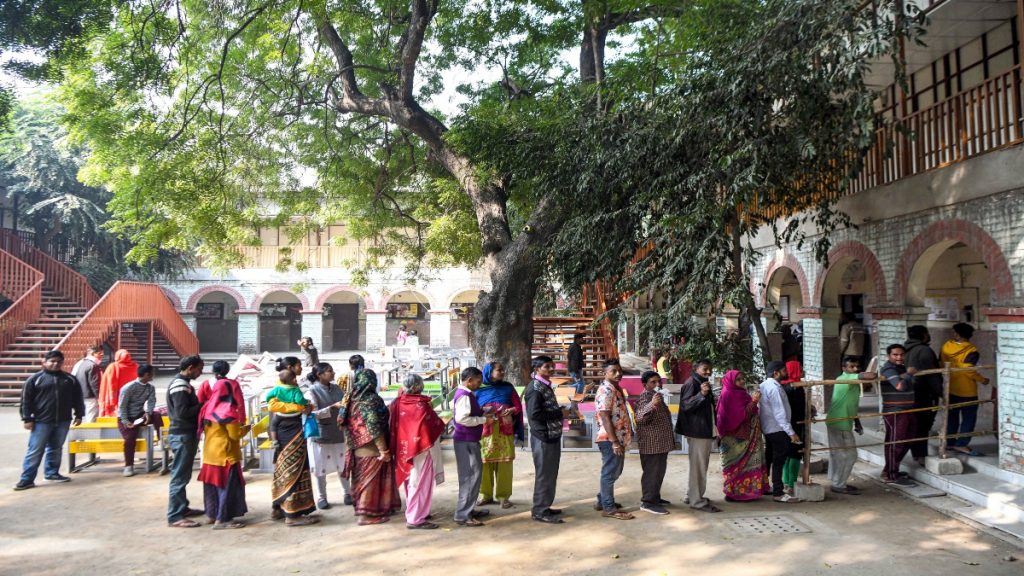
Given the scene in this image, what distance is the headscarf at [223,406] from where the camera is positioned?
6.01 meters

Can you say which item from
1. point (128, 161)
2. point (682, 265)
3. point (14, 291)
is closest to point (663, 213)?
point (682, 265)

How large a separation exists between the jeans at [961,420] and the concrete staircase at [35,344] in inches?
648

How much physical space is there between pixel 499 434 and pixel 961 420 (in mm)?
5566

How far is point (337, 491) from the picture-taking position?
7230 mm

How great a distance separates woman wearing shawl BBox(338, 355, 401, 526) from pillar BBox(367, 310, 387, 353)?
70.0 feet

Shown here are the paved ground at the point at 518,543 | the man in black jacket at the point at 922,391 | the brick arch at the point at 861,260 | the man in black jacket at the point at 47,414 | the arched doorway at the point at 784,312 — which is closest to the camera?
the paved ground at the point at 518,543

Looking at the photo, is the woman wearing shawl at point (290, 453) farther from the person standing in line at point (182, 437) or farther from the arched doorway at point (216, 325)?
the arched doorway at point (216, 325)

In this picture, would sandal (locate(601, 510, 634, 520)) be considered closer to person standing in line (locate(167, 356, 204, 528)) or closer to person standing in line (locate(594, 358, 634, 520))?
person standing in line (locate(594, 358, 634, 520))

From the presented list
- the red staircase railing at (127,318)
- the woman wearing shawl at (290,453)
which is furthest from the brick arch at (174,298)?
the woman wearing shawl at (290,453)

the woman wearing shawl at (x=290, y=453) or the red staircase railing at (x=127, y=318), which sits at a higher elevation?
the red staircase railing at (x=127, y=318)

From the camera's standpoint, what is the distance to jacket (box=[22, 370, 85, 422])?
7.51 metres

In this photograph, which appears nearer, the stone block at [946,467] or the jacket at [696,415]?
the jacket at [696,415]

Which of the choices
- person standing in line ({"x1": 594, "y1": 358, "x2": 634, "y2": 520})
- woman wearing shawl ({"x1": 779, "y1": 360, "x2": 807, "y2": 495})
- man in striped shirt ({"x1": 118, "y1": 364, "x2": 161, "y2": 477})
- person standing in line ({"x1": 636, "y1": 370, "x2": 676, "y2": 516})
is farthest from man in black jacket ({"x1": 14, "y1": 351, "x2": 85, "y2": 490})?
woman wearing shawl ({"x1": 779, "y1": 360, "x2": 807, "y2": 495})

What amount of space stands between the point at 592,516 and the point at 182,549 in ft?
11.5
